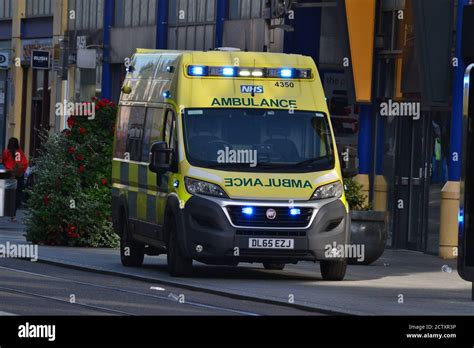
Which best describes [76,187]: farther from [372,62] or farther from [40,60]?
[40,60]

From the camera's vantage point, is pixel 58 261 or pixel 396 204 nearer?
pixel 58 261

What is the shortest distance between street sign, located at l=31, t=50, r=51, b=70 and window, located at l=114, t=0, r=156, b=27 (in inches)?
113

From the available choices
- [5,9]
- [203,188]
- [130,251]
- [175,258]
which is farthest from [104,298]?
[5,9]

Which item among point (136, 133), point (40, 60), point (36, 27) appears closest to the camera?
point (136, 133)

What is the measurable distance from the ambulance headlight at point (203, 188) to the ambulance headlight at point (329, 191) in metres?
1.21

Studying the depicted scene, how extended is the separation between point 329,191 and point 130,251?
400 cm

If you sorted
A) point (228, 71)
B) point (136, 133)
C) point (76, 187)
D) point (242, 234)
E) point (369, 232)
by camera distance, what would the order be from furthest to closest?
point (76, 187) < point (369, 232) < point (136, 133) < point (228, 71) < point (242, 234)

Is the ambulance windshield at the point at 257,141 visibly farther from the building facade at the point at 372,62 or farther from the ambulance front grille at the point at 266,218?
the building facade at the point at 372,62

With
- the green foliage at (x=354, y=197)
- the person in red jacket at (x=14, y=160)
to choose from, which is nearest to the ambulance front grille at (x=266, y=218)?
the green foliage at (x=354, y=197)

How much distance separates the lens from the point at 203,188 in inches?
836

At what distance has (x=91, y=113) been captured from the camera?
29.5 m

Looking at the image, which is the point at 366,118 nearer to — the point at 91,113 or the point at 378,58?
the point at 378,58
